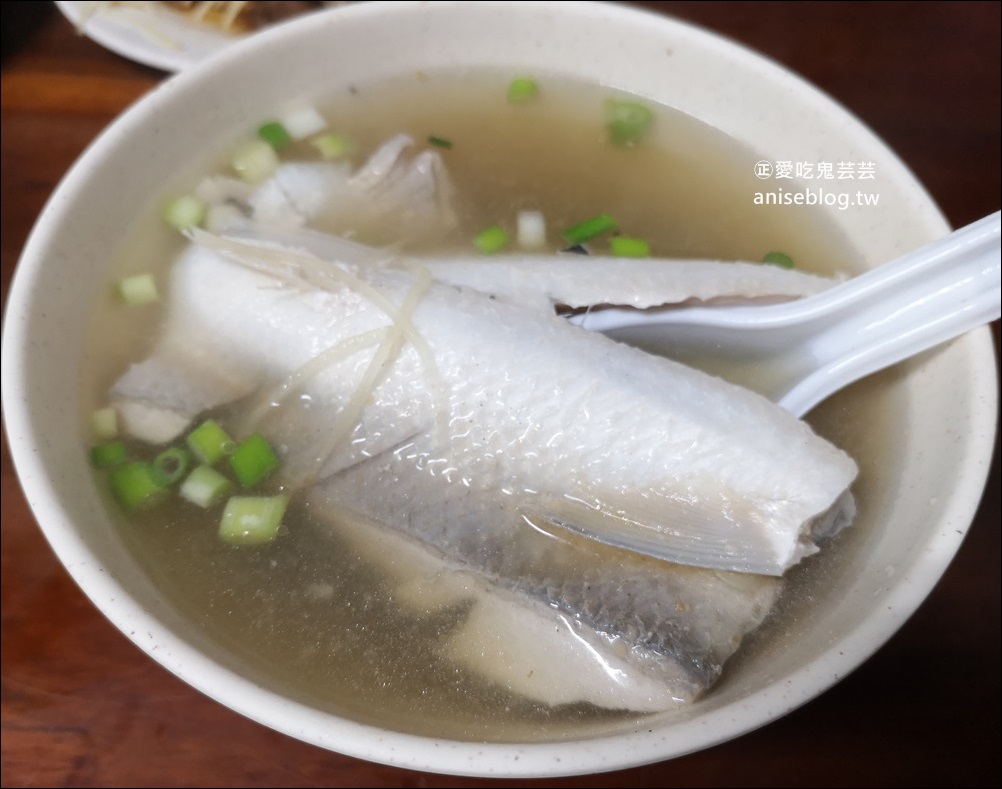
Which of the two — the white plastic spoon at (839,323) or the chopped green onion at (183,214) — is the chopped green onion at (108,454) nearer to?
the chopped green onion at (183,214)

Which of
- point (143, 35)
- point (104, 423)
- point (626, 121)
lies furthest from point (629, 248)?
point (143, 35)

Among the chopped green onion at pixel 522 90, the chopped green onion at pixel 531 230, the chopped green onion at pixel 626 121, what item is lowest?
the chopped green onion at pixel 531 230

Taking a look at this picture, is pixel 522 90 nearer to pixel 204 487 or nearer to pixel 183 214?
pixel 183 214

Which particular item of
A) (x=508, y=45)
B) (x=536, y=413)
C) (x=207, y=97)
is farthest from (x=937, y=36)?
(x=207, y=97)

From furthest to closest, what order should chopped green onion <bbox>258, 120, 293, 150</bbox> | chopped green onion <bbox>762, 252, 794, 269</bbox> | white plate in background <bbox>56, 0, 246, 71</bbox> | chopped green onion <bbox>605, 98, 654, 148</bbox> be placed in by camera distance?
white plate in background <bbox>56, 0, 246, 71</bbox>, chopped green onion <bbox>605, 98, 654, 148</bbox>, chopped green onion <bbox>258, 120, 293, 150</bbox>, chopped green onion <bbox>762, 252, 794, 269</bbox>

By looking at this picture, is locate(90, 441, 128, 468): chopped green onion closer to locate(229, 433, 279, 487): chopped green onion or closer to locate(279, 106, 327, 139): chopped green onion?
locate(229, 433, 279, 487): chopped green onion

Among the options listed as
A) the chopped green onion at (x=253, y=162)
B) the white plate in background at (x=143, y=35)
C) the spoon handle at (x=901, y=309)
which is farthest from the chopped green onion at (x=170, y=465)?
the white plate in background at (x=143, y=35)

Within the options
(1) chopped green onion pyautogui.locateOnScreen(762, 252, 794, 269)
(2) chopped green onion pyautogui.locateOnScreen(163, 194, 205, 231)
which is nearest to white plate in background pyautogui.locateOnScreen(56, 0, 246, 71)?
(2) chopped green onion pyautogui.locateOnScreen(163, 194, 205, 231)
